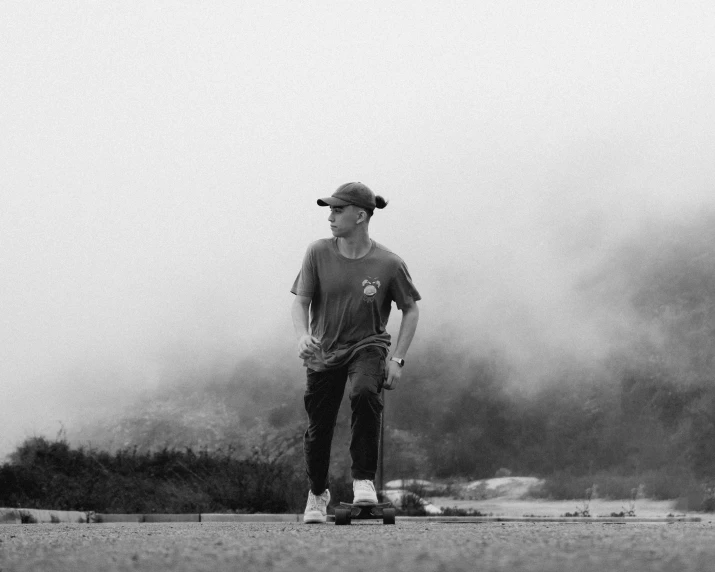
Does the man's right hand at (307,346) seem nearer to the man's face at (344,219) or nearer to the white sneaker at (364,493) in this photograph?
the man's face at (344,219)

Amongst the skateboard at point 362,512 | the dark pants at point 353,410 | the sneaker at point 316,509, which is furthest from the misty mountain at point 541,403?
the skateboard at point 362,512

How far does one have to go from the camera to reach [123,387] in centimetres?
3975

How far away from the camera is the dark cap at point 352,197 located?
7539 millimetres

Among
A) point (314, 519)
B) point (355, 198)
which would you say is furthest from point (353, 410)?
point (355, 198)

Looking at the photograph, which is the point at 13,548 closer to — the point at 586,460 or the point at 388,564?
the point at 388,564

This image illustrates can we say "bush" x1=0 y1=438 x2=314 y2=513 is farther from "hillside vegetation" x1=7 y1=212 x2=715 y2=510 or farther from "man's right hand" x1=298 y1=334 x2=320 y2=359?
"hillside vegetation" x1=7 y1=212 x2=715 y2=510

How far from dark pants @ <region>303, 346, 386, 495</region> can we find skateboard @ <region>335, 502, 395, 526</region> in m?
0.18

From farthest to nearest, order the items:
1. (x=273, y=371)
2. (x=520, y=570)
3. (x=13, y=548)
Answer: (x=273, y=371) < (x=13, y=548) < (x=520, y=570)

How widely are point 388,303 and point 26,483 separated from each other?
28.4 feet

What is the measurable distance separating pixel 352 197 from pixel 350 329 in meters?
0.85

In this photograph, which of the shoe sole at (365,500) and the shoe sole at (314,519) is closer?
the shoe sole at (365,500)

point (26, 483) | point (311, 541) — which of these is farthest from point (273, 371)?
point (311, 541)

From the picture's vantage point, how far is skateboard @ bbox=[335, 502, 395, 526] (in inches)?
282

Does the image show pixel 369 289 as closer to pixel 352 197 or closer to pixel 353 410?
pixel 352 197
